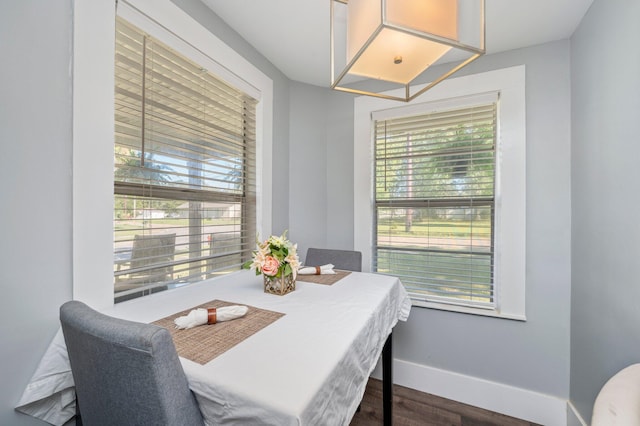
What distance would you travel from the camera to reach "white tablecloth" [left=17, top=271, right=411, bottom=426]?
629 mm

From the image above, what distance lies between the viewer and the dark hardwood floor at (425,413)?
1.76m

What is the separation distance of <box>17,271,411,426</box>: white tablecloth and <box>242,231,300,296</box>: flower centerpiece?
0.21 feet

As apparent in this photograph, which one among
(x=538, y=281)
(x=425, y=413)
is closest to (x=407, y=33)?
(x=538, y=281)

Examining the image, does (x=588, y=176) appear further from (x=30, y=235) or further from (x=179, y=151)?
(x=30, y=235)

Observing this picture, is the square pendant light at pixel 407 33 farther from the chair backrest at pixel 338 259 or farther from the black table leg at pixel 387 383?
the black table leg at pixel 387 383

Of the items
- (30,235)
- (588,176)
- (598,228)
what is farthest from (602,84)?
(30,235)

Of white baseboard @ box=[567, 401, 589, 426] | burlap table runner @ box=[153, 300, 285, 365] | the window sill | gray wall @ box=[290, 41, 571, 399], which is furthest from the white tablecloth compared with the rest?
white baseboard @ box=[567, 401, 589, 426]

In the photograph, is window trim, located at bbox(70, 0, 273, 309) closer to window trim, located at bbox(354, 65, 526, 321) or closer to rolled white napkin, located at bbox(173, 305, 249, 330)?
rolled white napkin, located at bbox(173, 305, 249, 330)

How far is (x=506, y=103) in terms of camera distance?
1883mm

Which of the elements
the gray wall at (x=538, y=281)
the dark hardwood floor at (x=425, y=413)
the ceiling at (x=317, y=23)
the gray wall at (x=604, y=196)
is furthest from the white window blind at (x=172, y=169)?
the gray wall at (x=604, y=196)

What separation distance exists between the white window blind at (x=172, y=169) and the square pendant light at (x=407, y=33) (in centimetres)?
91

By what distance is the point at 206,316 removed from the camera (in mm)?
962

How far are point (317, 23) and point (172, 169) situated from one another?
4.16 feet

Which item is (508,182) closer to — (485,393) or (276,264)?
(485,393)
